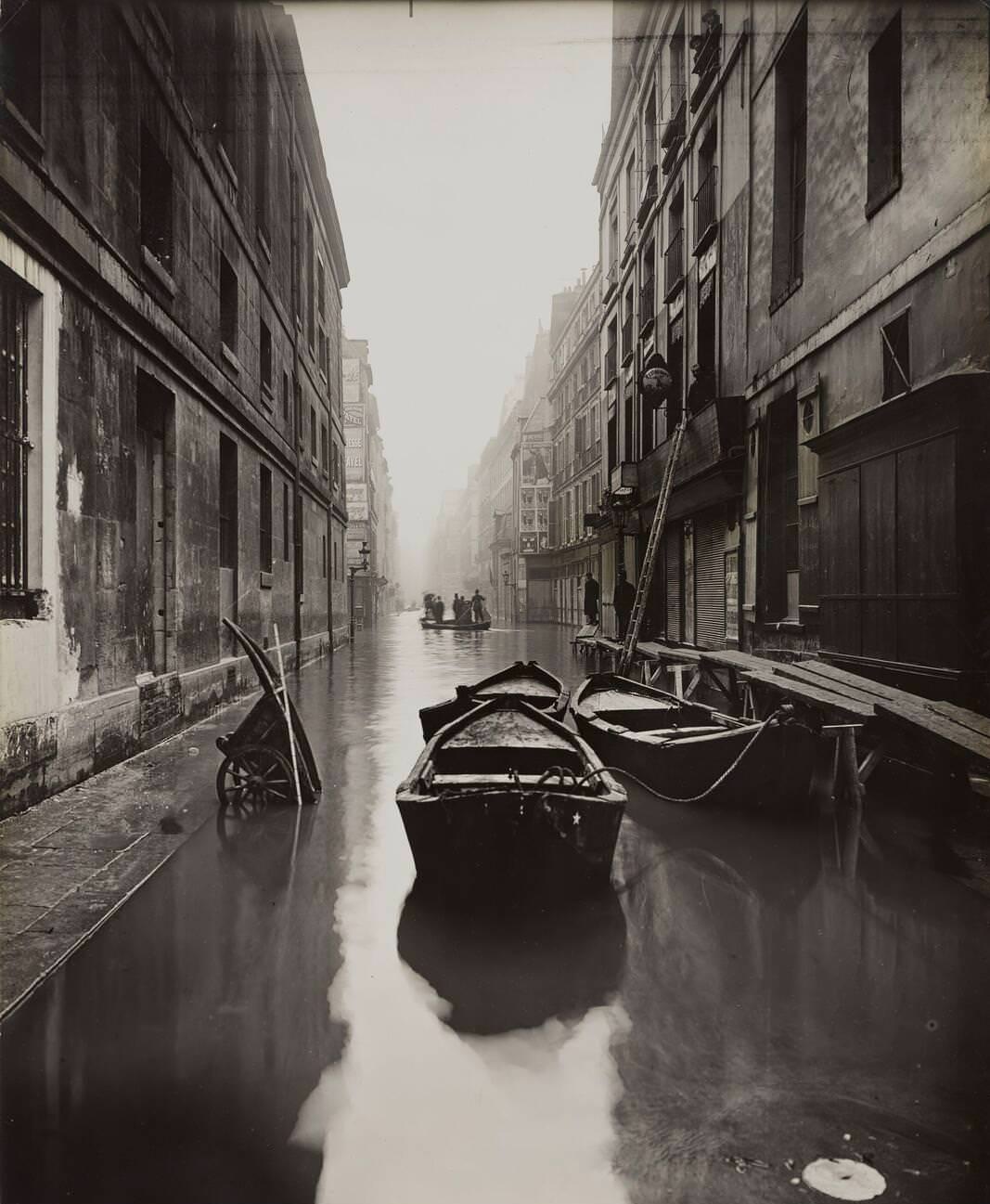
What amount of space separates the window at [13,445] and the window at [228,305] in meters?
7.22

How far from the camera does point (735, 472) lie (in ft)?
46.7

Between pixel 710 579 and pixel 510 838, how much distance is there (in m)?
12.9

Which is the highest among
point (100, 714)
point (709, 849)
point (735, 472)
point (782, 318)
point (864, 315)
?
point (782, 318)

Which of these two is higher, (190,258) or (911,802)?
(190,258)

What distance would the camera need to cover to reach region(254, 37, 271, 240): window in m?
15.8

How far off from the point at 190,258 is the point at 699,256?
10268 millimetres

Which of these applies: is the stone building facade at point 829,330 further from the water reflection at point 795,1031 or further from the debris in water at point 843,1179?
the debris in water at point 843,1179

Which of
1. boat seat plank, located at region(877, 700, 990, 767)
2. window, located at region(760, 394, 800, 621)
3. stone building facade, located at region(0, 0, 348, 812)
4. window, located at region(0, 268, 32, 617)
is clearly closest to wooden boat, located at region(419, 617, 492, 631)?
stone building facade, located at region(0, 0, 348, 812)

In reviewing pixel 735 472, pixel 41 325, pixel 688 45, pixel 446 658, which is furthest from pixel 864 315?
pixel 446 658

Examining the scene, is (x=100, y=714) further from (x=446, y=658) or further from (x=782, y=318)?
(x=446, y=658)

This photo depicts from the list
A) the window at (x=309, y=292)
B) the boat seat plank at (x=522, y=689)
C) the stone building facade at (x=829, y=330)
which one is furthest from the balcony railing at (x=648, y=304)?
the boat seat plank at (x=522, y=689)

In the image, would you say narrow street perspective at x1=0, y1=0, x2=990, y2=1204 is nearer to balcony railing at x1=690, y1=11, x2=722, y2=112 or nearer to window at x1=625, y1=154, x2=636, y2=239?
balcony railing at x1=690, y1=11, x2=722, y2=112

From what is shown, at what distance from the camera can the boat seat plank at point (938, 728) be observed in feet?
17.0

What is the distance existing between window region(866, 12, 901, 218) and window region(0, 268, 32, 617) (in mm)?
8389
